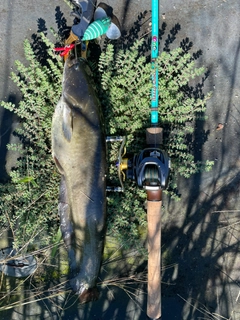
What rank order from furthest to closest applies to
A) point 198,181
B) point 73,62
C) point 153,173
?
point 198,181
point 73,62
point 153,173

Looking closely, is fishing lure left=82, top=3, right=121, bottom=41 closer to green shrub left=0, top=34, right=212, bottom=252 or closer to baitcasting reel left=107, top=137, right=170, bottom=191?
green shrub left=0, top=34, right=212, bottom=252

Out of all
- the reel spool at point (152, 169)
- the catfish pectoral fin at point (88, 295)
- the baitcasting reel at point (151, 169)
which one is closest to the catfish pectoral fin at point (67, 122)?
the baitcasting reel at point (151, 169)

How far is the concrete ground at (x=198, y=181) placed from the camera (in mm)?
2910

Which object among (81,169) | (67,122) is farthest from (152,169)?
(67,122)

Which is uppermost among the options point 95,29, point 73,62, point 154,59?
point 95,29

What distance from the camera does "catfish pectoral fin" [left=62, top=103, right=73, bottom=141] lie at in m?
2.39

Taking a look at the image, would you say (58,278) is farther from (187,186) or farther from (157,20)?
(157,20)

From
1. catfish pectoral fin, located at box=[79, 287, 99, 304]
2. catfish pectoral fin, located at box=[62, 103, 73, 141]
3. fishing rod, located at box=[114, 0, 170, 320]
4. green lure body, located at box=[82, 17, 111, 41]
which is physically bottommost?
catfish pectoral fin, located at box=[79, 287, 99, 304]

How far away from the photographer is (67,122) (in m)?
2.40

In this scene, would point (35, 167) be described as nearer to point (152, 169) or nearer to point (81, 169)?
point (81, 169)

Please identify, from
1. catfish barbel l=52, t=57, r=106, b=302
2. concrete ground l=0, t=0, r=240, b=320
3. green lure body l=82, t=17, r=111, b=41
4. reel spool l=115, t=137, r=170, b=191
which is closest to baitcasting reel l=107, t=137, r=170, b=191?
reel spool l=115, t=137, r=170, b=191

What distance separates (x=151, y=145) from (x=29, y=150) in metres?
1.07

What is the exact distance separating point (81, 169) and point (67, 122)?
38cm

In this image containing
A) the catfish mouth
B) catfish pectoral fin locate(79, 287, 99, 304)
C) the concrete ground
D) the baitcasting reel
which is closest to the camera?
the baitcasting reel
